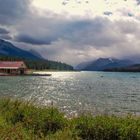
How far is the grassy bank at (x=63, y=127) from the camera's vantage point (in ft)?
53.5

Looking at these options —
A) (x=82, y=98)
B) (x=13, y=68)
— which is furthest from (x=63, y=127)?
(x=13, y=68)

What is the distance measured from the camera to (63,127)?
62.8 feet

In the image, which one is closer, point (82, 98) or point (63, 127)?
point (63, 127)

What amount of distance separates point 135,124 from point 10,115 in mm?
8223

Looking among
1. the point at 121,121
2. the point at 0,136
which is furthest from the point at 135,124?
the point at 0,136

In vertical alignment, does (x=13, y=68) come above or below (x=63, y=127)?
above

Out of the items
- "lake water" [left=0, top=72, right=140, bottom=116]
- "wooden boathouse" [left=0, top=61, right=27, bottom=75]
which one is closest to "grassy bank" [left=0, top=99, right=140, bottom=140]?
"lake water" [left=0, top=72, right=140, bottom=116]

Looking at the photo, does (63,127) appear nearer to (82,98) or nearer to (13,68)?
(82,98)

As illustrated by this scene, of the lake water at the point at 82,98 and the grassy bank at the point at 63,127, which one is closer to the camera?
the grassy bank at the point at 63,127

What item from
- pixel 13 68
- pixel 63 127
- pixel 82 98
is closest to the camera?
pixel 63 127

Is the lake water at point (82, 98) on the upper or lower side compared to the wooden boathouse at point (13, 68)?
lower

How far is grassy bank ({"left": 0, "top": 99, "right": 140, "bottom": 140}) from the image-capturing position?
1631 centimetres

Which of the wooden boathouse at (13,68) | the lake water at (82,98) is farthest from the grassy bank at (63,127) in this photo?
the wooden boathouse at (13,68)

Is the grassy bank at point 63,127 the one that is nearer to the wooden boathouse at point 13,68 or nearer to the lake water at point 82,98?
the lake water at point 82,98
